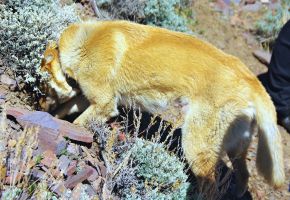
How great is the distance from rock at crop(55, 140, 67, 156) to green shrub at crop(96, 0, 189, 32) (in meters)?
3.30

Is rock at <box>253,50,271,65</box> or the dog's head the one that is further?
rock at <box>253,50,271,65</box>

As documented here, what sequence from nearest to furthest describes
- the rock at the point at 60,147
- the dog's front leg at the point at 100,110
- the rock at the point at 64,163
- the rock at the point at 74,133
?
1. the rock at the point at 64,163
2. the rock at the point at 60,147
3. the rock at the point at 74,133
4. the dog's front leg at the point at 100,110

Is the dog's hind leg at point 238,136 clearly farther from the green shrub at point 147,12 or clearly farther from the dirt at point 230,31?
the dirt at point 230,31

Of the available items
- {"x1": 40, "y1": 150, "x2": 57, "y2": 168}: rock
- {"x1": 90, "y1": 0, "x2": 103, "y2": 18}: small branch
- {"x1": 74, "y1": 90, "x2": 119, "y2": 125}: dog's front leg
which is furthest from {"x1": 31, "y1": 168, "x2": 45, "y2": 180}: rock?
{"x1": 90, "y1": 0, "x2": 103, "y2": 18}: small branch

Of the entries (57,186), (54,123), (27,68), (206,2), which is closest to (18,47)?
(27,68)

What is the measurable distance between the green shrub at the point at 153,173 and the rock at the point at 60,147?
1.91ft

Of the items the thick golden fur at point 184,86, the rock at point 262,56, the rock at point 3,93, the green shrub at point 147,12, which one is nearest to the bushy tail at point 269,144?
the thick golden fur at point 184,86

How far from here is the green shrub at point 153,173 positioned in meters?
4.78

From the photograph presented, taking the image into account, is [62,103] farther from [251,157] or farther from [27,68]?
[251,157]

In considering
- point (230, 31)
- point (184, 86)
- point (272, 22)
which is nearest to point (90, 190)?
point (184, 86)

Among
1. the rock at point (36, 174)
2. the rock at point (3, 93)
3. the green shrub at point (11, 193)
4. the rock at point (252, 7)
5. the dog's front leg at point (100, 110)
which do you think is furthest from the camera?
the rock at point (252, 7)

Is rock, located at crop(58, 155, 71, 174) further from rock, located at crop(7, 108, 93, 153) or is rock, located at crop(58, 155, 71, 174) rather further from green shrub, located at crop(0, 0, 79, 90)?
green shrub, located at crop(0, 0, 79, 90)

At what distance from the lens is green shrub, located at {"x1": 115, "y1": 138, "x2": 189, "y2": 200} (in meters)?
4.78

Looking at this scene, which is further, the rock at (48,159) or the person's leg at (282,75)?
the person's leg at (282,75)
